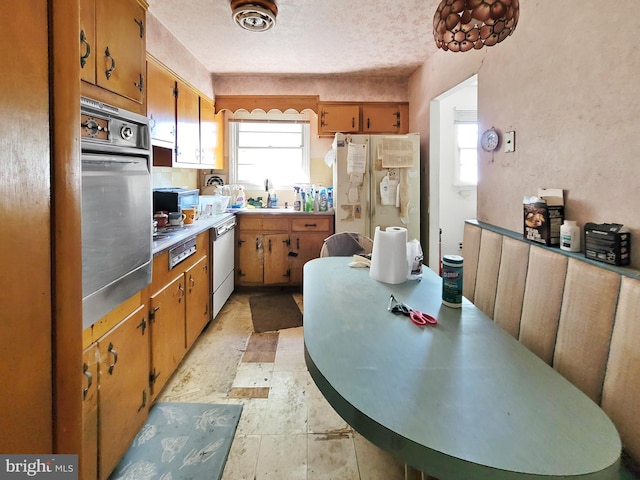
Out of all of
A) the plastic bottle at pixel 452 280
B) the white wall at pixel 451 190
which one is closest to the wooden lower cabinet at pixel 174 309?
the plastic bottle at pixel 452 280

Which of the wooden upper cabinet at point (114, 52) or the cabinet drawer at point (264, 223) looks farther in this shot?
the cabinet drawer at point (264, 223)

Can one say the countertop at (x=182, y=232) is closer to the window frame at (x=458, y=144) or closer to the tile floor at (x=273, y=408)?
the tile floor at (x=273, y=408)

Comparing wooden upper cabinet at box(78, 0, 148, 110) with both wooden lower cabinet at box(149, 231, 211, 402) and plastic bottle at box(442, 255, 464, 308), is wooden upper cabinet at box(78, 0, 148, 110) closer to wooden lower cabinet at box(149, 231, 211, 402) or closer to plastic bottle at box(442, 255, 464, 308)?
wooden lower cabinet at box(149, 231, 211, 402)

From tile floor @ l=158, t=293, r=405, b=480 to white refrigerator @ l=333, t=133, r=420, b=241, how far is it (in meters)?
1.41

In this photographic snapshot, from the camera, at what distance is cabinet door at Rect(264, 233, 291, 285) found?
384 cm

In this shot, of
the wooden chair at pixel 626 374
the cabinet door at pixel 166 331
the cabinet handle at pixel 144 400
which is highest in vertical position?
the wooden chair at pixel 626 374

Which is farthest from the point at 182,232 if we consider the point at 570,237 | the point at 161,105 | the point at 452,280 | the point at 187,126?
the point at 570,237

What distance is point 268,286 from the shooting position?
157 inches

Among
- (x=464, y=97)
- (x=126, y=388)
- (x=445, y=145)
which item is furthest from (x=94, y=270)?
(x=464, y=97)

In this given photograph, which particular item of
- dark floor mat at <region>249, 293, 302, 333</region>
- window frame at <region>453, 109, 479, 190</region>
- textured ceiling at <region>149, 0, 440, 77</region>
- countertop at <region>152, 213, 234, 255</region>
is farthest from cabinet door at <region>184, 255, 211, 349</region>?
window frame at <region>453, 109, 479, 190</region>

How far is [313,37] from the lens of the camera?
289cm

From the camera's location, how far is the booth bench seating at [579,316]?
0.95m

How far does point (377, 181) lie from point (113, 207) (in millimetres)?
2702

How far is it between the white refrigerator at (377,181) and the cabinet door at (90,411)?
8.79ft
